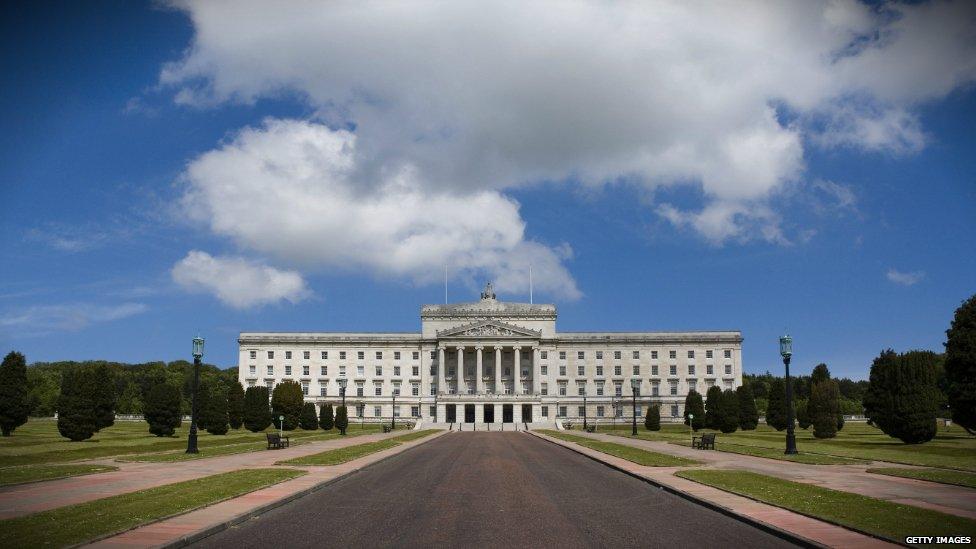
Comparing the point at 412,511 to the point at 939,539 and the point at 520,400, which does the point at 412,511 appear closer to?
the point at 939,539

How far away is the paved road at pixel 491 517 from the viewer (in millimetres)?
15453

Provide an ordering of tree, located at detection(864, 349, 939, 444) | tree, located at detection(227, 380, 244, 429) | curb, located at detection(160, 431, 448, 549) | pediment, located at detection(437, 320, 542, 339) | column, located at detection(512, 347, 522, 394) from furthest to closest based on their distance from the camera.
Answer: pediment, located at detection(437, 320, 542, 339)
column, located at detection(512, 347, 522, 394)
tree, located at detection(227, 380, 244, 429)
tree, located at detection(864, 349, 939, 444)
curb, located at detection(160, 431, 448, 549)

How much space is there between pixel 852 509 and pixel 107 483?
23356 millimetres

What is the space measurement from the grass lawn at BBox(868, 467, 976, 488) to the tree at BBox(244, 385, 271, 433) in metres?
68.2

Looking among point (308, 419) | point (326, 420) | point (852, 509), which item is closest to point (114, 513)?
point (852, 509)

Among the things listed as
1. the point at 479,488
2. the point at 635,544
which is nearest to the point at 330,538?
the point at 635,544

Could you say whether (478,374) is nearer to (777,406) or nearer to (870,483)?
(777,406)

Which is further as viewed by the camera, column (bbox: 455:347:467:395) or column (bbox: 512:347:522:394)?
column (bbox: 455:347:467:395)

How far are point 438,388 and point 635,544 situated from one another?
124 m

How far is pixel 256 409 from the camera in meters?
84.7

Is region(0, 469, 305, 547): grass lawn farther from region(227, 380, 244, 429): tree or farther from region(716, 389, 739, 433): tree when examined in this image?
region(716, 389, 739, 433): tree

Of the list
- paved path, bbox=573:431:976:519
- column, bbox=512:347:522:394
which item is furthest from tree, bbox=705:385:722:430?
paved path, bbox=573:431:976:519

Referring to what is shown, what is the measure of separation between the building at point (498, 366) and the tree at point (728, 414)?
48620mm

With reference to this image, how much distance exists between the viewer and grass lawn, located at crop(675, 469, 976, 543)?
51.6ft
